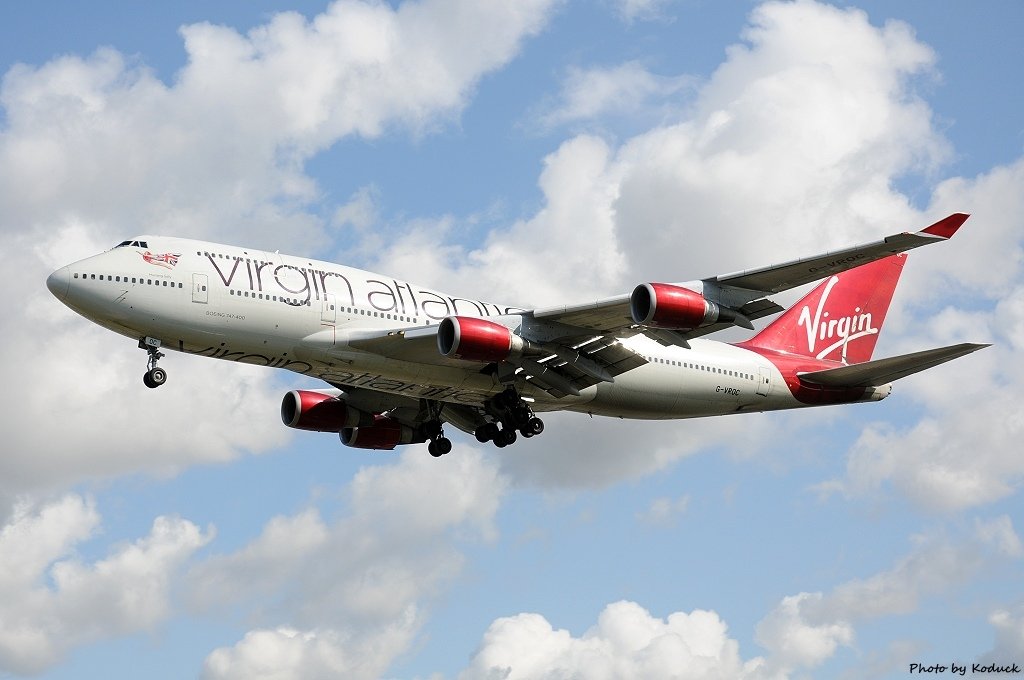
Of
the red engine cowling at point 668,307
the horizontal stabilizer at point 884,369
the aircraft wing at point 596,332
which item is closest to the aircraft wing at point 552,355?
the aircraft wing at point 596,332

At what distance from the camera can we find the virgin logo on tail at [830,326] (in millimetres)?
50031

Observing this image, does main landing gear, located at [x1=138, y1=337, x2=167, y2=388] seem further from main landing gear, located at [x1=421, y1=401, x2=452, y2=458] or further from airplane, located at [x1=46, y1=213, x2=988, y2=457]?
main landing gear, located at [x1=421, y1=401, x2=452, y2=458]

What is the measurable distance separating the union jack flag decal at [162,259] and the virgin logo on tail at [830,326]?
23888mm

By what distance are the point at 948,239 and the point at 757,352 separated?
1358 cm

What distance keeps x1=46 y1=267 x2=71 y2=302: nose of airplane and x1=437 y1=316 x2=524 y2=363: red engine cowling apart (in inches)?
417

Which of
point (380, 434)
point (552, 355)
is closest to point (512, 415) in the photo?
point (552, 355)

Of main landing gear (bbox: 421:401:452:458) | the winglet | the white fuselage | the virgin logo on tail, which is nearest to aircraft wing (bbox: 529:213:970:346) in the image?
the winglet

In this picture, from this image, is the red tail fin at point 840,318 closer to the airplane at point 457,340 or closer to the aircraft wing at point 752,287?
the airplane at point 457,340

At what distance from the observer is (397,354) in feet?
129

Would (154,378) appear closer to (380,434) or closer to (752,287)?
(380,434)

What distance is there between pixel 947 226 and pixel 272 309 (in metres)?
18.8

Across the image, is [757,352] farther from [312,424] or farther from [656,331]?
[312,424]

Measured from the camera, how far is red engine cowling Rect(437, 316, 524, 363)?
37719 millimetres

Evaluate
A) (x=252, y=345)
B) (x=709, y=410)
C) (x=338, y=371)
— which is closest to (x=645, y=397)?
(x=709, y=410)
